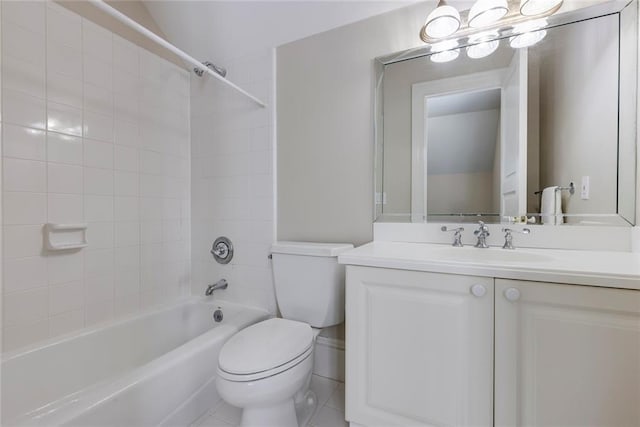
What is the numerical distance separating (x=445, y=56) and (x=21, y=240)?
212 centimetres

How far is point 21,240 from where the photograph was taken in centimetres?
112

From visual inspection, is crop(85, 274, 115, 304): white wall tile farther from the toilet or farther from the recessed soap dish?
the toilet

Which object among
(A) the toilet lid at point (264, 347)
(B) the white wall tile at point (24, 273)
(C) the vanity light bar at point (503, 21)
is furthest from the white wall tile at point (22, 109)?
(C) the vanity light bar at point (503, 21)

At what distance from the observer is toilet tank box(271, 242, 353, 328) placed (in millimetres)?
1317

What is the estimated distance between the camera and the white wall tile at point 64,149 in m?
1.21

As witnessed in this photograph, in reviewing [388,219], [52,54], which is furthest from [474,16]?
[52,54]

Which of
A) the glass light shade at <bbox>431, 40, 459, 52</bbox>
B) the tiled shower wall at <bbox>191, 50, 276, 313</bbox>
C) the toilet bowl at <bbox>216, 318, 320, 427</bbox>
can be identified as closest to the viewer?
the toilet bowl at <bbox>216, 318, 320, 427</bbox>

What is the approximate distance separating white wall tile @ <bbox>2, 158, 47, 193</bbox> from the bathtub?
0.69 metres

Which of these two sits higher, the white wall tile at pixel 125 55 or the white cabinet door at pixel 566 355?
the white wall tile at pixel 125 55

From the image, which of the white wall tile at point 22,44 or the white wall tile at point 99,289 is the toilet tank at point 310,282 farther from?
the white wall tile at point 22,44

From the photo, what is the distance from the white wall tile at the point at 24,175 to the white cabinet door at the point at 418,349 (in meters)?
1.43

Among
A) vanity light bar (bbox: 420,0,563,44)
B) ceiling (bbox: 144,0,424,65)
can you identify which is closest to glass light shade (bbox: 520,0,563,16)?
vanity light bar (bbox: 420,0,563,44)

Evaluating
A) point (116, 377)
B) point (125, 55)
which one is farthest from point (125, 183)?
point (116, 377)

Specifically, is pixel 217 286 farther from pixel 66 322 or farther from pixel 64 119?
pixel 64 119
